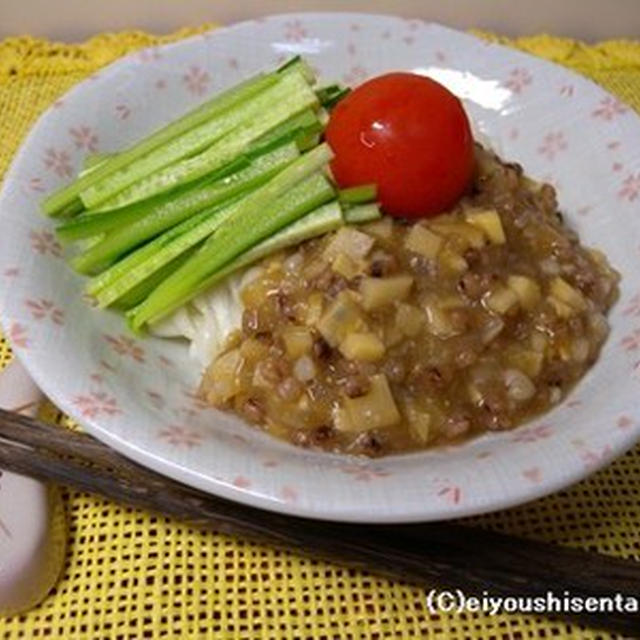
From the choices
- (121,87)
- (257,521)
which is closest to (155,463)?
(257,521)

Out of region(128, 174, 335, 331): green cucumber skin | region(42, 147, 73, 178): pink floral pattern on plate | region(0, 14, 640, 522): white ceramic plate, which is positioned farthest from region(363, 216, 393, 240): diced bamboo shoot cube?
region(42, 147, 73, 178): pink floral pattern on plate

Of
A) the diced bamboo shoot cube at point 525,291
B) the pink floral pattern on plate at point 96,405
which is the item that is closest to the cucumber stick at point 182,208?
the pink floral pattern on plate at point 96,405

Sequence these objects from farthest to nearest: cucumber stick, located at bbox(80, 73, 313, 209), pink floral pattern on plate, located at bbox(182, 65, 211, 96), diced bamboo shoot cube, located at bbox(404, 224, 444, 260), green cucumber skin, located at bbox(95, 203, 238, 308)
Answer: pink floral pattern on plate, located at bbox(182, 65, 211, 96), cucumber stick, located at bbox(80, 73, 313, 209), green cucumber skin, located at bbox(95, 203, 238, 308), diced bamboo shoot cube, located at bbox(404, 224, 444, 260)

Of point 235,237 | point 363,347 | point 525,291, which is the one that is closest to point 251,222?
point 235,237

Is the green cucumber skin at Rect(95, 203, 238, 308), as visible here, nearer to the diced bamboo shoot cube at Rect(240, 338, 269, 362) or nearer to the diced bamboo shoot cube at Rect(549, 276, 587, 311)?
the diced bamboo shoot cube at Rect(240, 338, 269, 362)

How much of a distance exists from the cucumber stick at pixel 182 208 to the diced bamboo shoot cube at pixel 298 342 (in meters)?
0.40

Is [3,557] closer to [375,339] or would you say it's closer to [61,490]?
[61,490]

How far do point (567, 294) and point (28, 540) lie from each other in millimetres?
1229

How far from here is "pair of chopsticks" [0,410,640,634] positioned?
5.92 feet

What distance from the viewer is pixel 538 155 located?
2611 millimetres

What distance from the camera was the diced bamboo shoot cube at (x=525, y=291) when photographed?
2035 millimetres

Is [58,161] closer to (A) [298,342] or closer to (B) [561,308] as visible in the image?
(A) [298,342]

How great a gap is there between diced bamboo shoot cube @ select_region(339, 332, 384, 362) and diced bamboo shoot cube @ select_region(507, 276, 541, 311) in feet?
1.10

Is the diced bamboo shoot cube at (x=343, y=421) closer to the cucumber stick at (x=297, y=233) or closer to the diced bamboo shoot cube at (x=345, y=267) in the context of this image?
the diced bamboo shoot cube at (x=345, y=267)
